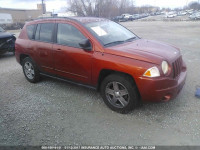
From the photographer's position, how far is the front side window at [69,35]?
393 cm

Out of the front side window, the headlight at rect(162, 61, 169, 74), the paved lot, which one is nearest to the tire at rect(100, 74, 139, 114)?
the paved lot

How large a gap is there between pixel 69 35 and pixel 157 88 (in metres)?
2.19

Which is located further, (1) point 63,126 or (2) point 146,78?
(1) point 63,126

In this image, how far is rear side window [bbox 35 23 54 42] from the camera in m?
4.49

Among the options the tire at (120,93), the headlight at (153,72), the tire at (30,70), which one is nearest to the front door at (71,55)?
the tire at (120,93)

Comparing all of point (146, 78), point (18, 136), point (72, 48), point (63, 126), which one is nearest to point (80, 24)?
point (72, 48)

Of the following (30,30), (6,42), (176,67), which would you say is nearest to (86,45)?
(176,67)

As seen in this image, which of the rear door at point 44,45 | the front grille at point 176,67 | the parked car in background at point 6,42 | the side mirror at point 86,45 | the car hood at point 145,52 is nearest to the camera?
the car hood at point 145,52

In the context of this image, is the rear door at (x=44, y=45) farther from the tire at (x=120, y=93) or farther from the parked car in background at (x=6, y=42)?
the parked car in background at (x=6, y=42)

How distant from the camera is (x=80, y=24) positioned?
394 centimetres

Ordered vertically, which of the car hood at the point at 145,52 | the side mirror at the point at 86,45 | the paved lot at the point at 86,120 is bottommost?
the paved lot at the point at 86,120

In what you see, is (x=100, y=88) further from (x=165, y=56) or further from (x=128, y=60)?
(x=165, y=56)

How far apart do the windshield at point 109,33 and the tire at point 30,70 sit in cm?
204

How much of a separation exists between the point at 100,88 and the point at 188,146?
186 cm
